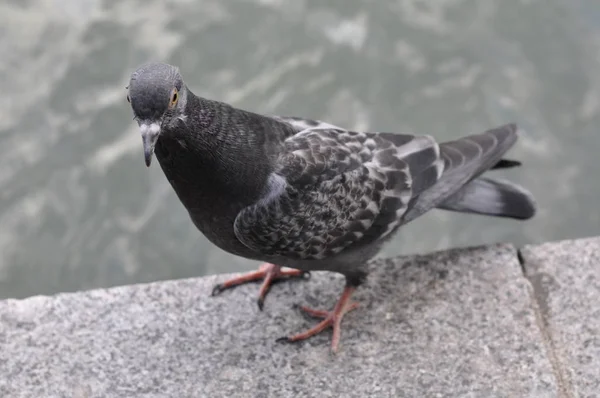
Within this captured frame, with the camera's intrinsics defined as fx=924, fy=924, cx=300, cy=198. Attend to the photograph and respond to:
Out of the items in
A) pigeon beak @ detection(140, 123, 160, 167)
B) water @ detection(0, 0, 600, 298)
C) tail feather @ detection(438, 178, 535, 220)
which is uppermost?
water @ detection(0, 0, 600, 298)

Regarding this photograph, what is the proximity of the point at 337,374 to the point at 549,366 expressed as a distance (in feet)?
3.45

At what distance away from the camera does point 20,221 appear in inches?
320

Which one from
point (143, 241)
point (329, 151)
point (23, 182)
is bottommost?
point (329, 151)

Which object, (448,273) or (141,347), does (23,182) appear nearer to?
(141,347)

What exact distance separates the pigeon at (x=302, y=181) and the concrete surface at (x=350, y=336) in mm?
134

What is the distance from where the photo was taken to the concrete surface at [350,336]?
15.1ft

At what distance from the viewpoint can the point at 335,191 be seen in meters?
4.71

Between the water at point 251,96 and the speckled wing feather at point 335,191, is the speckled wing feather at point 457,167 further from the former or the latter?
the water at point 251,96

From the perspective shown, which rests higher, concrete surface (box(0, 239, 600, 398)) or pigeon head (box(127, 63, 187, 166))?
pigeon head (box(127, 63, 187, 166))

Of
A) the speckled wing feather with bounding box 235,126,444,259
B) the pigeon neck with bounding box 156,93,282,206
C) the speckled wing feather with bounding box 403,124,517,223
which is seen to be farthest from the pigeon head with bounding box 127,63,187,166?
the speckled wing feather with bounding box 403,124,517,223

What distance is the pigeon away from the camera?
4223 mm

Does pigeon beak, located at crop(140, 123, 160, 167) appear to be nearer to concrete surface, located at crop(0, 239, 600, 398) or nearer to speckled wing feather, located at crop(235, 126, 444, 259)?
speckled wing feather, located at crop(235, 126, 444, 259)

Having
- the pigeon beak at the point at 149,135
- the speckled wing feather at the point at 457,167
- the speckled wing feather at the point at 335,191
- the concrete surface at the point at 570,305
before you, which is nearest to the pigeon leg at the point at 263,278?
the speckled wing feather at the point at 335,191

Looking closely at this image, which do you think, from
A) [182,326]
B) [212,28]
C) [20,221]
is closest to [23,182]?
[20,221]
